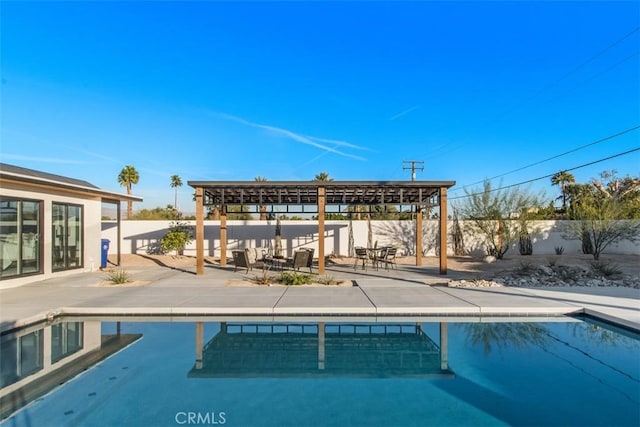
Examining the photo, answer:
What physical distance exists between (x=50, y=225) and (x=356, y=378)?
1085 centimetres

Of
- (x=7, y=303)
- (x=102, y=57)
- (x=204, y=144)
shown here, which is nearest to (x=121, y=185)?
(x=204, y=144)

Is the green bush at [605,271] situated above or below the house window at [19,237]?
below

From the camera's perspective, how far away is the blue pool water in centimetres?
325

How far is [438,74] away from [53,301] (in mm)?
14358

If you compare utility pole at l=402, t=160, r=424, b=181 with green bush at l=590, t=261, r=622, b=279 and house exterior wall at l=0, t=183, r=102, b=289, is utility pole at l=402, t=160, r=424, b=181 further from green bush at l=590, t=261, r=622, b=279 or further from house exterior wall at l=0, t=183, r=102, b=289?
house exterior wall at l=0, t=183, r=102, b=289

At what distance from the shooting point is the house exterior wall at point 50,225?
375 inches

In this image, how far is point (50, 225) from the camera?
1070 centimetres

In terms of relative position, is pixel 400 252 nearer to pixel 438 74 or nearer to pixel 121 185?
pixel 438 74

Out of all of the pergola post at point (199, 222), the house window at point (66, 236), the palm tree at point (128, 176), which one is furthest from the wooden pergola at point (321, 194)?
the palm tree at point (128, 176)

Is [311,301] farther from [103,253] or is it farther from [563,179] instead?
[563,179]

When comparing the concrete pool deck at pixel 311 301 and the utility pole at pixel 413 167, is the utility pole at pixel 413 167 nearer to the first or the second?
the utility pole at pixel 413 167

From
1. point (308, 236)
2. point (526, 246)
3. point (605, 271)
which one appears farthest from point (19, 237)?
point (526, 246)

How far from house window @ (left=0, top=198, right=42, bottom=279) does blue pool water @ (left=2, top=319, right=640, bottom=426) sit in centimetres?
559

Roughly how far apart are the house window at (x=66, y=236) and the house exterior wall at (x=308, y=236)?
5786 mm
